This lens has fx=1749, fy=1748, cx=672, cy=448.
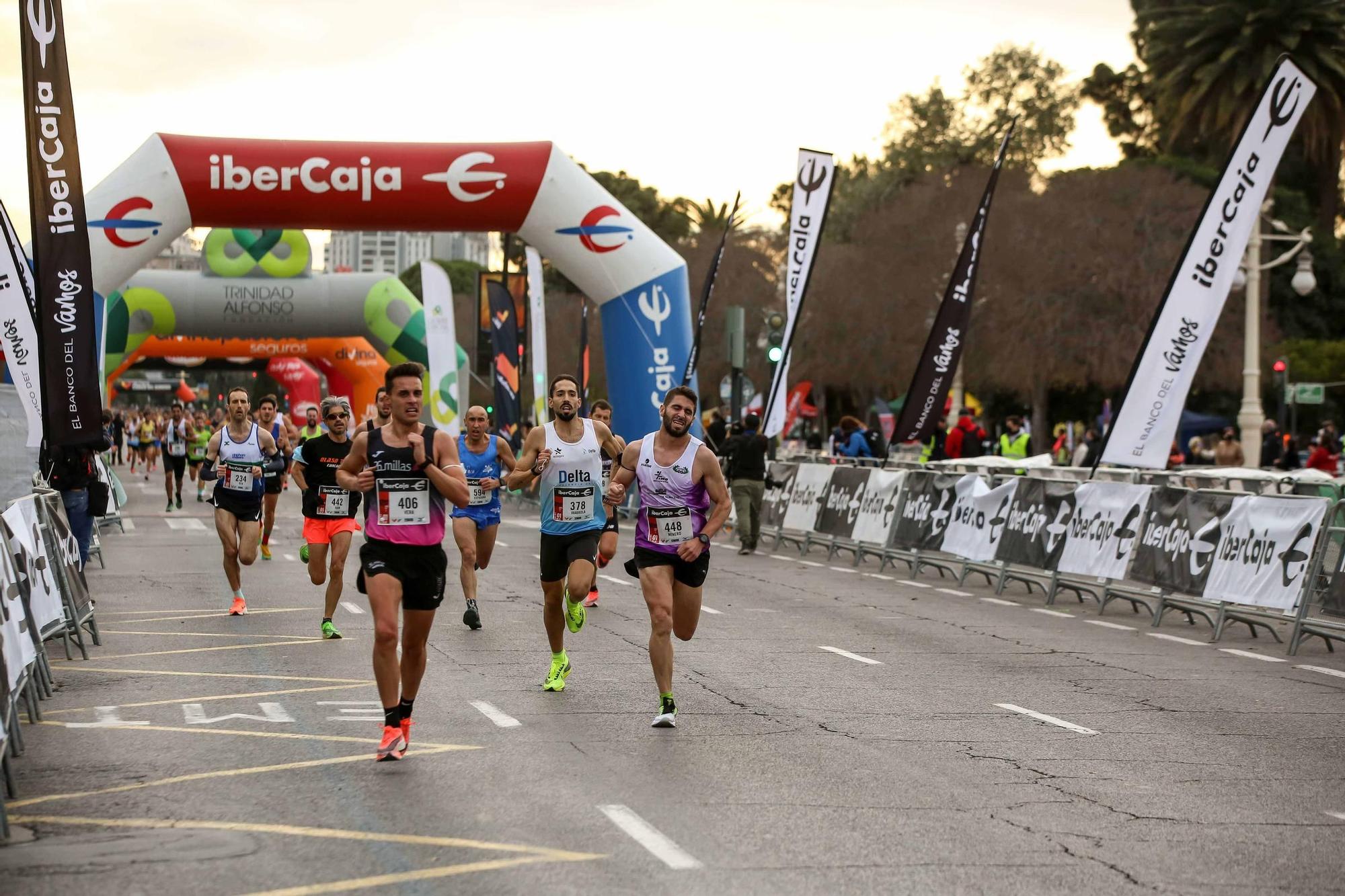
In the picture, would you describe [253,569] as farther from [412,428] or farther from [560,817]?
[560,817]

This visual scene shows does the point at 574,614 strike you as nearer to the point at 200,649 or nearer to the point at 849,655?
the point at 849,655

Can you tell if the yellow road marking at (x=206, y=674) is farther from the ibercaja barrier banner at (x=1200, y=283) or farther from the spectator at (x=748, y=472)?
the spectator at (x=748, y=472)

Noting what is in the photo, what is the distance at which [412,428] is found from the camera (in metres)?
8.30

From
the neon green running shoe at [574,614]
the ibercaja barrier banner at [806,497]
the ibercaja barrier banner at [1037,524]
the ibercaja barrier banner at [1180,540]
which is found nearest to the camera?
the neon green running shoe at [574,614]

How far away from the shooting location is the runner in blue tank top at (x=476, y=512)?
1354cm

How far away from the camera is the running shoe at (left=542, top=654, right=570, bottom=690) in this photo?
33.7 ft

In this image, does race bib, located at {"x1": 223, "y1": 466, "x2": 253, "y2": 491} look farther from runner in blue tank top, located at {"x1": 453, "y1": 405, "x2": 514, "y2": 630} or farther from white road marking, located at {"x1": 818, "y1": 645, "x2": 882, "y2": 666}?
white road marking, located at {"x1": 818, "y1": 645, "x2": 882, "y2": 666}

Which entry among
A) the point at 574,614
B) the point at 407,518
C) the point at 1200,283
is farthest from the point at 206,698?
the point at 1200,283

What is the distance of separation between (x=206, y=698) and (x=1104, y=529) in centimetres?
873

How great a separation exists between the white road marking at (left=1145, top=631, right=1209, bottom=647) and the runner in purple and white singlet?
5436 millimetres

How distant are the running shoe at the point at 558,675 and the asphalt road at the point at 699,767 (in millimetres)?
112

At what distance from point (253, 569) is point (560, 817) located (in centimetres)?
1325

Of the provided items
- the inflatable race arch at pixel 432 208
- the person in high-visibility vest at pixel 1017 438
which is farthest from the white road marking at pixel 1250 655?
the person in high-visibility vest at pixel 1017 438

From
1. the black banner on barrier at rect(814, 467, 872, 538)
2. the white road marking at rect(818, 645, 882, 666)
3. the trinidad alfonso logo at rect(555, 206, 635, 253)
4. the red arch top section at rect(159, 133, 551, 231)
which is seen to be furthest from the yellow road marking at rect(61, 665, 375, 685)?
the trinidad alfonso logo at rect(555, 206, 635, 253)
